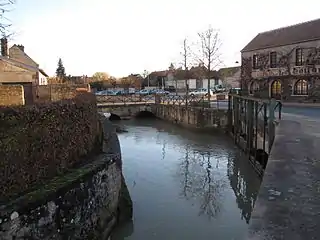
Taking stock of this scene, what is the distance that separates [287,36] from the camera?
37844mm

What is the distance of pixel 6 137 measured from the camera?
22.0 feet

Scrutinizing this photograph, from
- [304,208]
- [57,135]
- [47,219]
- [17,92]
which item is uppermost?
[17,92]

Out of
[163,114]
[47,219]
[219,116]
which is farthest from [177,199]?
[163,114]

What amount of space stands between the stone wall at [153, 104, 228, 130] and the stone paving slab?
20.5 metres

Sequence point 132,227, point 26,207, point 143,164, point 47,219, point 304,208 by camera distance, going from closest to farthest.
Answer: point 304,208 < point 26,207 < point 47,219 < point 132,227 < point 143,164

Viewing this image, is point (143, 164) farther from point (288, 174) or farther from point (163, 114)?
point (163, 114)

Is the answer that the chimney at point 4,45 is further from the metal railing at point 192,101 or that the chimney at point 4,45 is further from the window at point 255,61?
the window at point 255,61

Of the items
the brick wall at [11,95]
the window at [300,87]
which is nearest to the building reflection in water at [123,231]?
the brick wall at [11,95]

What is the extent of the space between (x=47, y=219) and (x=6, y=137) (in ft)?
5.56

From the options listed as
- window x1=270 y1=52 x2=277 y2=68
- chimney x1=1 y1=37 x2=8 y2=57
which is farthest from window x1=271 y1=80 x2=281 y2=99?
chimney x1=1 y1=37 x2=8 y2=57

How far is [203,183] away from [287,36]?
92.6ft

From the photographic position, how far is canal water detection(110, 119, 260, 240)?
9.81 meters

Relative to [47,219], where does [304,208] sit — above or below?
above

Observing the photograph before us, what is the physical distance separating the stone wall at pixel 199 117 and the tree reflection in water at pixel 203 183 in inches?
422
